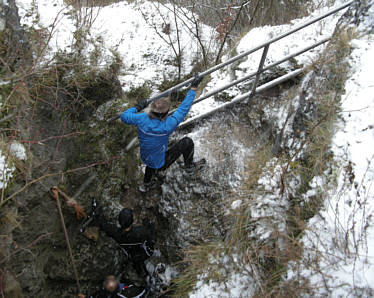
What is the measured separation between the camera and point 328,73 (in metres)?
3.10

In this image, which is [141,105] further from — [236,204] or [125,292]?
[125,292]

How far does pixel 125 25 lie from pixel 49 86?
343cm

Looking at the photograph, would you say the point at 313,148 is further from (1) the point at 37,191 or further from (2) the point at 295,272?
(1) the point at 37,191

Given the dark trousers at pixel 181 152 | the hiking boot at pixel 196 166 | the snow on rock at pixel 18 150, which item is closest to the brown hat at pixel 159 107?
the dark trousers at pixel 181 152

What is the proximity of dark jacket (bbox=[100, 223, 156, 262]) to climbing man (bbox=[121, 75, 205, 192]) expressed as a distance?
0.96 meters

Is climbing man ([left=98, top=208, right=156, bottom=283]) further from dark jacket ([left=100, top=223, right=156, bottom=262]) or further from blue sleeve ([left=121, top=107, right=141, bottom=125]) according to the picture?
blue sleeve ([left=121, top=107, right=141, bottom=125])

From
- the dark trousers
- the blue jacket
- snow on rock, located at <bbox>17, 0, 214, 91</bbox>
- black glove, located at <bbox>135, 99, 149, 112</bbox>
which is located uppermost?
snow on rock, located at <bbox>17, 0, 214, 91</bbox>

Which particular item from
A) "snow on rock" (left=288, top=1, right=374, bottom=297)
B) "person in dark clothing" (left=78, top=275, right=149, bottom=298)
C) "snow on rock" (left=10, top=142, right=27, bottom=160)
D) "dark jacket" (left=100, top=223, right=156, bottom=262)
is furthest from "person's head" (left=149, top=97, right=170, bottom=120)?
"person in dark clothing" (left=78, top=275, right=149, bottom=298)

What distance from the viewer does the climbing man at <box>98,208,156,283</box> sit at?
3274mm

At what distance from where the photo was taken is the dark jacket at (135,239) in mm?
3379

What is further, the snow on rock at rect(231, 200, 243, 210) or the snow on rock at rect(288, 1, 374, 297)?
A: the snow on rock at rect(231, 200, 243, 210)

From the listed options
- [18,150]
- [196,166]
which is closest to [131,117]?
[196,166]

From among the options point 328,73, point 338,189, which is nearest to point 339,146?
point 338,189

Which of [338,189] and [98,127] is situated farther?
[98,127]
